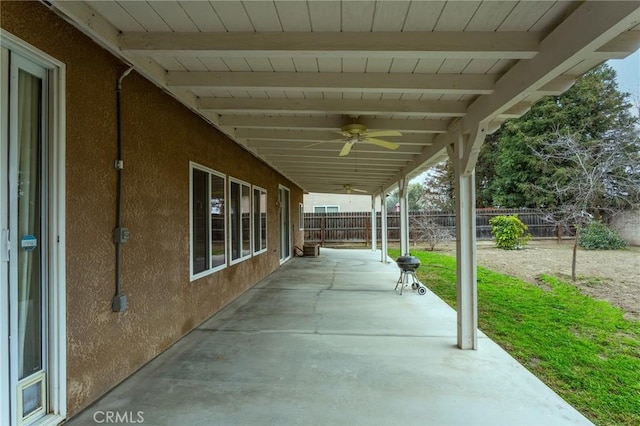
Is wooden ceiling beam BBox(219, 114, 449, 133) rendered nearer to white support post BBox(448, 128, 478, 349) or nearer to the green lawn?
white support post BBox(448, 128, 478, 349)

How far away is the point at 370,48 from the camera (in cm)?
232

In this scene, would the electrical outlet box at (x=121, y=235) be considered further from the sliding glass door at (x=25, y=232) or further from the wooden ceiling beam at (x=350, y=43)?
the wooden ceiling beam at (x=350, y=43)

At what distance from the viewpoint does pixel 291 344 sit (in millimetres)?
3727

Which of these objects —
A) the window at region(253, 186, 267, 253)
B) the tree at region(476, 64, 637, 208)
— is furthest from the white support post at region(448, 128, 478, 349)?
the tree at region(476, 64, 637, 208)

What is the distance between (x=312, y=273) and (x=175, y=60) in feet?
21.3

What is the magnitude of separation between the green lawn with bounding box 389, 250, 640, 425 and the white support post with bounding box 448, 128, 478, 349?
0.63 metres

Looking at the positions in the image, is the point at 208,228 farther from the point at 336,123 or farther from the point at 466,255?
the point at 466,255

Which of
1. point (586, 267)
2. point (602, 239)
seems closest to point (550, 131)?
point (602, 239)

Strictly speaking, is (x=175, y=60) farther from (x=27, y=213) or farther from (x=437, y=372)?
(x=437, y=372)

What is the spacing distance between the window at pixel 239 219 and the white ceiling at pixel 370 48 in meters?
2.29

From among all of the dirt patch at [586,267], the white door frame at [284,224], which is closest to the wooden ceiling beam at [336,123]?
the dirt patch at [586,267]

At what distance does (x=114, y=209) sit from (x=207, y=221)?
1961 millimetres

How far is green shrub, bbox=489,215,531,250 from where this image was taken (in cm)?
1293

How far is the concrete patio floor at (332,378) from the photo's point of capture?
7.85 ft
